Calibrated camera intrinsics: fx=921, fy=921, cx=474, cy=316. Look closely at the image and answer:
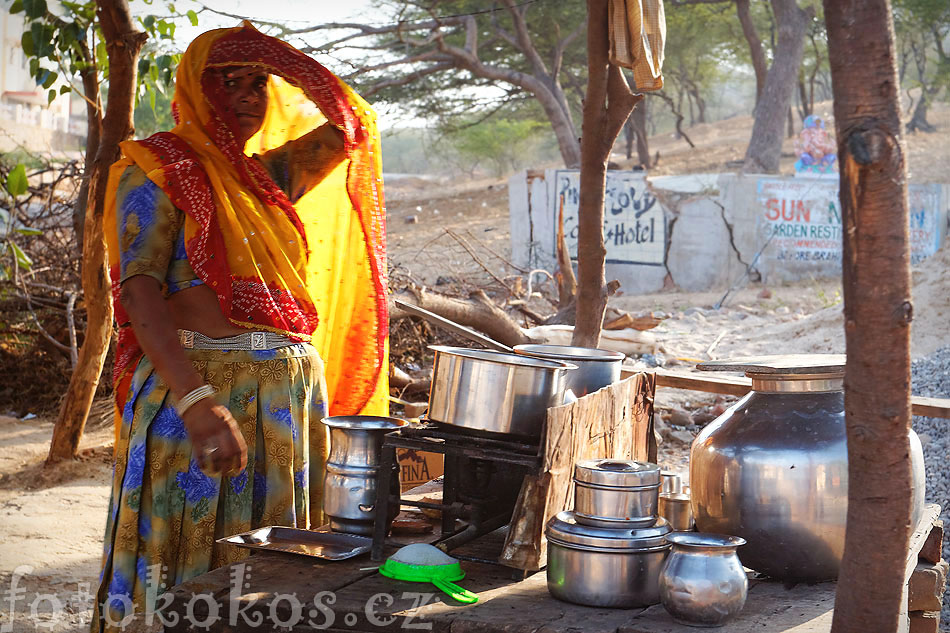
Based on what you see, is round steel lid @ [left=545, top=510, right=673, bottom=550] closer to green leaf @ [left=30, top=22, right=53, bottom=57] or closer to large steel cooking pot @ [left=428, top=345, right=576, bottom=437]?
large steel cooking pot @ [left=428, top=345, right=576, bottom=437]

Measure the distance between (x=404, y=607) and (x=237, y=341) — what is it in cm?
92

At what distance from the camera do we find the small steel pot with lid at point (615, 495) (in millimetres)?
1600

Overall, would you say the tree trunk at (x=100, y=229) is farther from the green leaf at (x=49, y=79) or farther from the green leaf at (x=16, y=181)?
the green leaf at (x=16, y=181)

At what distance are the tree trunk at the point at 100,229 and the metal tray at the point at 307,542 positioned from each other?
10.5 feet

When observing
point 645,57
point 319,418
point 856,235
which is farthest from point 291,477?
point 645,57

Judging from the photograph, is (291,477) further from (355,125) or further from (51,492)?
(51,492)

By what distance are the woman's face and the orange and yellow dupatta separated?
0.03m

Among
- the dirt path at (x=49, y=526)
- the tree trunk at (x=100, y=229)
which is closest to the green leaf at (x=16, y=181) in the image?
the tree trunk at (x=100, y=229)

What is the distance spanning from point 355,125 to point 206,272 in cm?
71

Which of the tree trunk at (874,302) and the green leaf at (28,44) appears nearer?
the tree trunk at (874,302)

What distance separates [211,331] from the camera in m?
2.23

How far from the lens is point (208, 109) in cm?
234

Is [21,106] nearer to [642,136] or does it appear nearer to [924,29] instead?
[642,136]

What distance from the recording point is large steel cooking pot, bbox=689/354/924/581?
1.77 m
